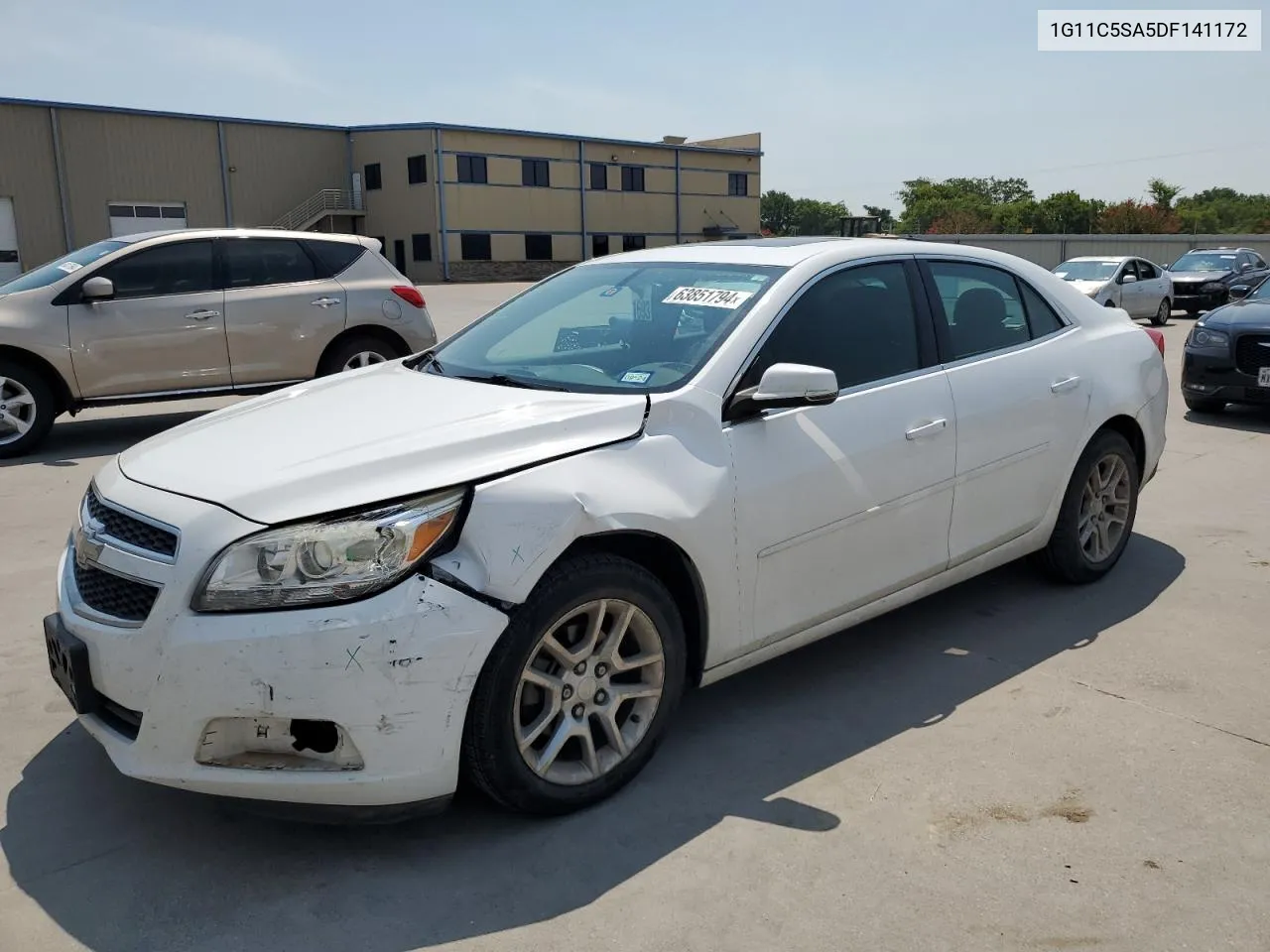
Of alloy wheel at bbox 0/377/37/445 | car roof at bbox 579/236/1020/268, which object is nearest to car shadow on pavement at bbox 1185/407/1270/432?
car roof at bbox 579/236/1020/268

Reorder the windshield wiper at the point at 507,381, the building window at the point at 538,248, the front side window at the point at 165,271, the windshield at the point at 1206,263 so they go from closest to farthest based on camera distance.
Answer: the windshield wiper at the point at 507,381 → the front side window at the point at 165,271 → the windshield at the point at 1206,263 → the building window at the point at 538,248

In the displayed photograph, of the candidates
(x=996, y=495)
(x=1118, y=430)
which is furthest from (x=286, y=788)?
(x=1118, y=430)

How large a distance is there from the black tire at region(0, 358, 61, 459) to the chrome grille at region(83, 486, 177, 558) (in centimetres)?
610

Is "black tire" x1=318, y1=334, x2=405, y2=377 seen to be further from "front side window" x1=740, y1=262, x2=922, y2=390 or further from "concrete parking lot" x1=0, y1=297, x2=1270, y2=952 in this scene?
"front side window" x1=740, y1=262, x2=922, y2=390

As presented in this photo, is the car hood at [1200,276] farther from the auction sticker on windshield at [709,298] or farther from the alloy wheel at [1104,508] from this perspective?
the auction sticker on windshield at [709,298]

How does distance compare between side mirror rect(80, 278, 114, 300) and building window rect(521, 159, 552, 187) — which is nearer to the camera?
side mirror rect(80, 278, 114, 300)

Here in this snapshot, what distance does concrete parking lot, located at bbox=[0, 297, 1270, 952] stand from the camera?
8.56 ft

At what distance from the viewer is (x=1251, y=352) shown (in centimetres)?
943

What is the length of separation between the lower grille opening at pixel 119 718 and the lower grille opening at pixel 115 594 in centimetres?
24

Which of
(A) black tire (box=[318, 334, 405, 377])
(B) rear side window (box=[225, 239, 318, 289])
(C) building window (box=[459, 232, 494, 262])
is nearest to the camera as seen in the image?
(B) rear side window (box=[225, 239, 318, 289])

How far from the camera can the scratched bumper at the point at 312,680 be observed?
2617 millimetres

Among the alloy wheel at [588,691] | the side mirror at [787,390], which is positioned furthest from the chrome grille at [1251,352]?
the alloy wheel at [588,691]

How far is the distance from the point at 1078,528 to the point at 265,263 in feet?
23.6

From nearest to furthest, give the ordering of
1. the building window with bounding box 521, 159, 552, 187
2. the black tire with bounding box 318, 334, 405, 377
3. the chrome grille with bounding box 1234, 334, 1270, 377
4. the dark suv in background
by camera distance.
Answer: the chrome grille with bounding box 1234, 334, 1270, 377 → the black tire with bounding box 318, 334, 405, 377 → the dark suv in background → the building window with bounding box 521, 159, 552, 187
